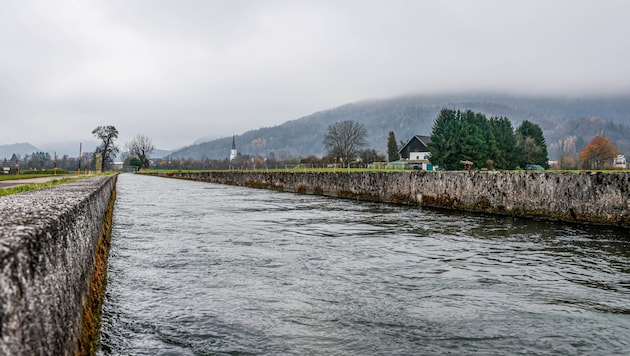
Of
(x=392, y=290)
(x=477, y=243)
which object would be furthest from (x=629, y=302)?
(x=477, y=243)

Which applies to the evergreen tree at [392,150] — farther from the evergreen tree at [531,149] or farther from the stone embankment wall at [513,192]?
the stone embankment wall at [513,192]

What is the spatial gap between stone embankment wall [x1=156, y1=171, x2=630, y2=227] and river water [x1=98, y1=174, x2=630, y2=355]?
2.72 ft

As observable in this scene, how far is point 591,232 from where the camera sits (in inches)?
373

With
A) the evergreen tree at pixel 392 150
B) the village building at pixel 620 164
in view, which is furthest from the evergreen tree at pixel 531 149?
the evergreen tree at pixel 392 150

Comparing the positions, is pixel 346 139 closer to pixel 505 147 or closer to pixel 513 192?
pixel 505 147

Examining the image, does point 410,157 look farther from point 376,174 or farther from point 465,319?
point 465,319

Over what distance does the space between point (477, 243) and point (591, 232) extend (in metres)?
2.75

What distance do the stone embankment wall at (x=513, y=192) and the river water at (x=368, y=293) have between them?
828mm

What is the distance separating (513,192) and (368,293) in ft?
29.1

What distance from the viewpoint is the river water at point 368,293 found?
3768mm

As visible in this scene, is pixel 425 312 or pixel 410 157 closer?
pixel 425 312

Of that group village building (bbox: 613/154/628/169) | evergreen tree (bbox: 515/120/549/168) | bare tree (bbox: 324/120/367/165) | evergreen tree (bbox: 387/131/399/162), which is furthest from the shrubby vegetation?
bare tree (bbox: 324/120/367/165)

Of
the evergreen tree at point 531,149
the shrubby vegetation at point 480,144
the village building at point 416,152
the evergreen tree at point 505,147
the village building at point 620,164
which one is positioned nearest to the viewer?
the village building at point 620,164

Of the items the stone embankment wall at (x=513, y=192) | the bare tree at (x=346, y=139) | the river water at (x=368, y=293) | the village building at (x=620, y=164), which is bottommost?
the river water at (x=368, y=293)
